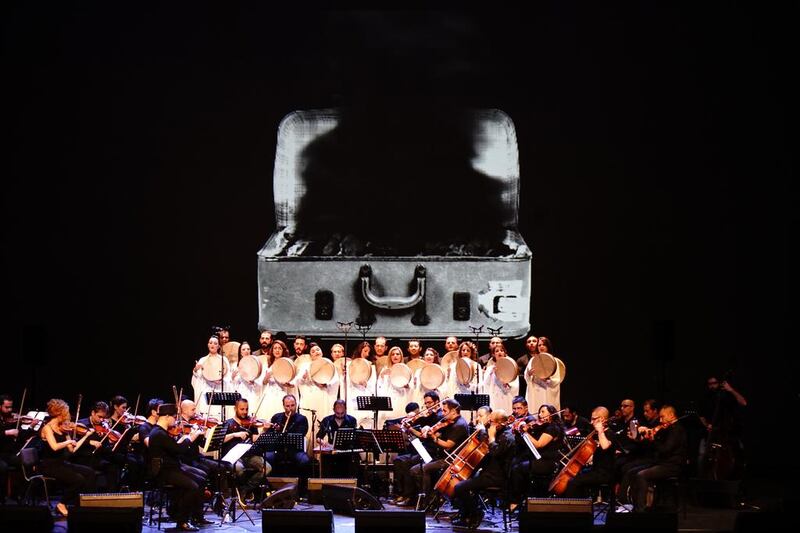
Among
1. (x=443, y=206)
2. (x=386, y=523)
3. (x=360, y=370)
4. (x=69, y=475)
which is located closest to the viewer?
(x=386, y=523)

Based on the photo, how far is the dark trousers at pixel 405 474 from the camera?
10.0 meters

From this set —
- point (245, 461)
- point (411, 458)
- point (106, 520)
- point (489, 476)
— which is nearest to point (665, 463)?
point (489, 476)

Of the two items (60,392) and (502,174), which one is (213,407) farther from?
(502,174)

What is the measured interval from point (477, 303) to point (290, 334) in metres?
2.27


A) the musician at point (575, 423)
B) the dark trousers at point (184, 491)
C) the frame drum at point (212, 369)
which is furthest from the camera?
the frame drum at point (212, 369)

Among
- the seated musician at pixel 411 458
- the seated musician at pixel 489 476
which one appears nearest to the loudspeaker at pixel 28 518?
the seated musician at pixel 489 476

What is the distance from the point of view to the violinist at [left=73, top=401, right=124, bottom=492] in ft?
31.7

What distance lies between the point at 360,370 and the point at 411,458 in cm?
145

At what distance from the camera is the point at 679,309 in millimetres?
12086

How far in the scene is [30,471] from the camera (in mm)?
9203

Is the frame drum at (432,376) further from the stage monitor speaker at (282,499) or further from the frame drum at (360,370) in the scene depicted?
the stage monitor speaker at (282,499)

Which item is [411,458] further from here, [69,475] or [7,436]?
[7,436]

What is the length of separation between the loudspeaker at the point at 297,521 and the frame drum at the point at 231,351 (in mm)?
5499

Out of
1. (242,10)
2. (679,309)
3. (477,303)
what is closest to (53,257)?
(242,10)
